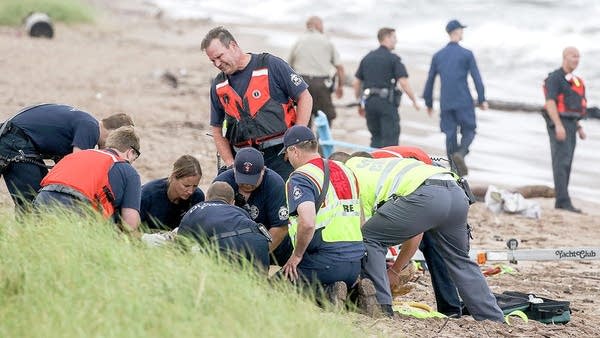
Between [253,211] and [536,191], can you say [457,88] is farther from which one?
[253,211]

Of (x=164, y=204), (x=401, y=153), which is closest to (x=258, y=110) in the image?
(x=164, y=204)

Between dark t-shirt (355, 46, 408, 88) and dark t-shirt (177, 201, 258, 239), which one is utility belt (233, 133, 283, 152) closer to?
dark t-shirt (177, 201, 258, 239)

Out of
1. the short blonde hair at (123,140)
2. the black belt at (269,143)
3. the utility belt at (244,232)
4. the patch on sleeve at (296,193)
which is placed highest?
the short blonde hair at (123,140)

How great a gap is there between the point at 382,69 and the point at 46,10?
18495mm

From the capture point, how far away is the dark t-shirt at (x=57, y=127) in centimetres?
830

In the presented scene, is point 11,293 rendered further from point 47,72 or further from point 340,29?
point 340,29

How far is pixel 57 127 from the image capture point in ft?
27.5

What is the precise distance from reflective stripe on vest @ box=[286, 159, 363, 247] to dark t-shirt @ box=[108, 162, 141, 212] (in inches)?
37.5

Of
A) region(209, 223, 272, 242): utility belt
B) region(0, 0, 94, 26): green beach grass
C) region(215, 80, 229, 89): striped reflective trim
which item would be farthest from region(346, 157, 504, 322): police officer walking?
region(0, 0, 94, 26): green beach grass

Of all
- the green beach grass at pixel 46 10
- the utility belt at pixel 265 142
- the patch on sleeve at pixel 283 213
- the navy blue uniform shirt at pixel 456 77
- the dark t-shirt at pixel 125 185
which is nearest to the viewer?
Answer: the dark t-shirt at pixel 125 185

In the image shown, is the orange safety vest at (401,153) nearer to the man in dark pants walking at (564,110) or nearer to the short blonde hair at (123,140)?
the short blonde hair at (123,140)

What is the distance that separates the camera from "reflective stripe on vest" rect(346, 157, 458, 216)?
7.97 metres

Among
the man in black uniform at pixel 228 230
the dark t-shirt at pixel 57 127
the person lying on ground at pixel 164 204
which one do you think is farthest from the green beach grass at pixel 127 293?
the person lying on ground at pixel 164 204

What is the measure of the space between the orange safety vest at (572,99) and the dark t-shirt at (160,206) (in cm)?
619
